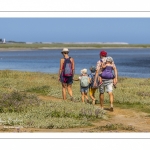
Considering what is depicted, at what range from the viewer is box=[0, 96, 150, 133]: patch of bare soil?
10.4 m

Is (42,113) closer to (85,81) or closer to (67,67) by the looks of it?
(67,67)

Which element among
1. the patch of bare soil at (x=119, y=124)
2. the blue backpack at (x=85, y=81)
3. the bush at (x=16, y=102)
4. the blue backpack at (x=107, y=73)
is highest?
the blue backpack at (x=107, y=73)

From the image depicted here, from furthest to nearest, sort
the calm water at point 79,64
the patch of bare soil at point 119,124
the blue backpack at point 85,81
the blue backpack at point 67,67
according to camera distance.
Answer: the calm water at point 79,64 → the blue backpack at point 85,81 → the blue backpack at point 67,67 → the patch of bare soil at point 119,124

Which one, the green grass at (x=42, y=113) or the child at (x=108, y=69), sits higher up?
the child at (x=108, y=69)

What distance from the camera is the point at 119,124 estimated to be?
1108 centimetres

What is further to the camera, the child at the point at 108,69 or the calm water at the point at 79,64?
the calm water at the point at 79,64

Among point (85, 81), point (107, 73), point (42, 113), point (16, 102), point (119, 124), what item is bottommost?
point (119, 124)

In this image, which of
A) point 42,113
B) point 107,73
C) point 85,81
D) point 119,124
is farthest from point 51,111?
point 85,81

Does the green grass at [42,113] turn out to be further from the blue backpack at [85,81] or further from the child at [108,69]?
the blue backpack at [85,81]

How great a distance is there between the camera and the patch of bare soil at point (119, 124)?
34.2ft

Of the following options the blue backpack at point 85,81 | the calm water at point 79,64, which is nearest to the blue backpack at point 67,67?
the blue backpack at point 85,81
